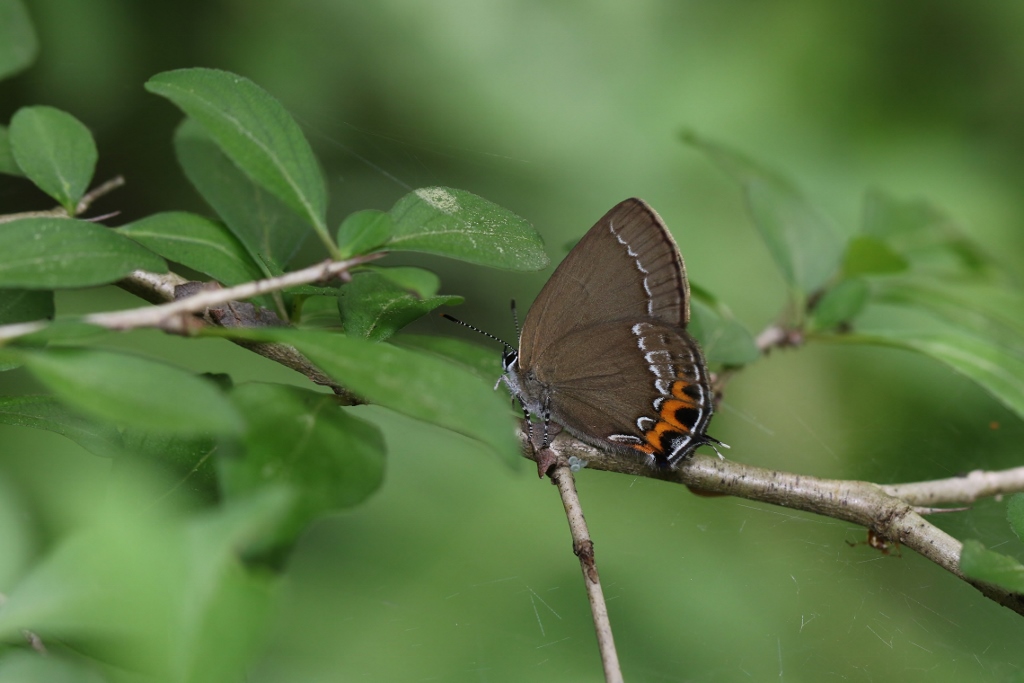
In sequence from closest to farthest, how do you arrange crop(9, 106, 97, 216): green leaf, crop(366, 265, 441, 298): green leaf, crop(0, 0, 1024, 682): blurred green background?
crop(366, 265, 441, 298): green leaf < crop(9, 106, 97, 216): green leaf < crop(0, 0, 1024, 682): blurred green background

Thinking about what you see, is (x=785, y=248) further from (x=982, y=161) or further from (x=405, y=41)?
(x=982, y=161)

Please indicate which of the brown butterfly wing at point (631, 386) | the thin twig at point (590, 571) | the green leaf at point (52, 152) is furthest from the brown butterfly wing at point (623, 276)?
the green leaf at point (52, 152)

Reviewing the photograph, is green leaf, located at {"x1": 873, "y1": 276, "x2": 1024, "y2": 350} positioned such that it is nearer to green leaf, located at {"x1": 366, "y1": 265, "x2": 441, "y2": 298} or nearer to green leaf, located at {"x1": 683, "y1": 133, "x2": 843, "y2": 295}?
green leaf, located at {"x1": 683, "y1": 133, "x2": 843, "y2": 295}

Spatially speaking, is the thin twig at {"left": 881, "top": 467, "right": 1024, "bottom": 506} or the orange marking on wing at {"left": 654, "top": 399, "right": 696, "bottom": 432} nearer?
the thin twig at {"left": 881, "top": 467, "right": 1024, "bottom": 506}

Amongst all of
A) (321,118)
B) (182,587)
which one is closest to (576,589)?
(182,587)

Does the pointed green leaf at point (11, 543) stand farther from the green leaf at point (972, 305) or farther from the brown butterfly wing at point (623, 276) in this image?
the green leaf at point (972, 305)

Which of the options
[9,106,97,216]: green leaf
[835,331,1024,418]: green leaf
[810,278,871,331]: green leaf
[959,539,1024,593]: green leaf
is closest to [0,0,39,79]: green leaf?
[9,106,97,216]: green leaf
